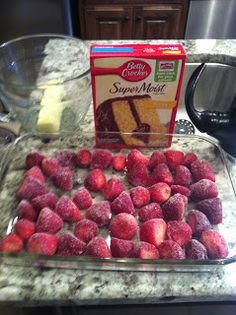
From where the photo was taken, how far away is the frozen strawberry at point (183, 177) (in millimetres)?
625

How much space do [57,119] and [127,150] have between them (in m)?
0.18

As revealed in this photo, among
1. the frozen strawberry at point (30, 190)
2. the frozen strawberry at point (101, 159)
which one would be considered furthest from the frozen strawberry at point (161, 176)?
the frozen strawberry at point (30, 190)

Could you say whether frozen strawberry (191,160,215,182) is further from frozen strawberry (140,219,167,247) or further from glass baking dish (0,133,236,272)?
frozen strawberry (140,219,167,247)

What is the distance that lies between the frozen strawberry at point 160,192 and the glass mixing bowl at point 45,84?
279mm

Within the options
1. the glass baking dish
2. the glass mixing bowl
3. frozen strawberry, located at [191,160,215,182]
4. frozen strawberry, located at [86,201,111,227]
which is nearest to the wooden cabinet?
the glass mixing bowl

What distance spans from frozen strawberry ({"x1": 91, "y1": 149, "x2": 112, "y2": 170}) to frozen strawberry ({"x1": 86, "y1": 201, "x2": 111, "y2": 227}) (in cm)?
12

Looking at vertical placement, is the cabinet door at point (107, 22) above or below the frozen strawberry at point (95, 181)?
below

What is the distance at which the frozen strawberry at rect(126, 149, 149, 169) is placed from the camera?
26.2 inches

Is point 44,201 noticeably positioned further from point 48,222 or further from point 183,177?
point 183,177

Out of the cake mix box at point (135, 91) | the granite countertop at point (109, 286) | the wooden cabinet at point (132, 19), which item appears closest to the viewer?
the granite countertop at point (109, 286)

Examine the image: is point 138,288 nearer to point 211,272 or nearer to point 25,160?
point 211,272

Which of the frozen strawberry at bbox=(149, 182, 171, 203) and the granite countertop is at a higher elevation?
the frozen strawberry at bbox=(149, 182, 171, 203)

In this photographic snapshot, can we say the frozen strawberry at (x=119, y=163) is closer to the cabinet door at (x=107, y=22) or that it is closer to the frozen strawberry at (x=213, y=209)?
the frozen strawberry at (x=213, y=209)

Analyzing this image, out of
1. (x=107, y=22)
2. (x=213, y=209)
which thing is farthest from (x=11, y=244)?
(x=107, y=22)
